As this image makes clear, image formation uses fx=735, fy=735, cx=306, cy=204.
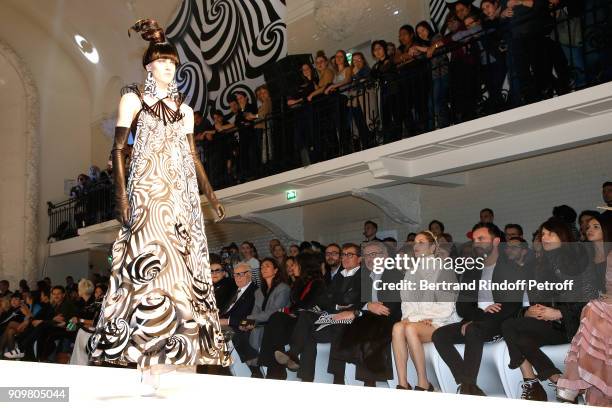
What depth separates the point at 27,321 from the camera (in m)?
12.0

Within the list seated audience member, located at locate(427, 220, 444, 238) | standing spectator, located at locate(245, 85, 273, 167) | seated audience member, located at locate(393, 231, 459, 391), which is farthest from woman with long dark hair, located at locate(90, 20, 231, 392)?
standing spectator, located at locate(245, 85, 273, 167)

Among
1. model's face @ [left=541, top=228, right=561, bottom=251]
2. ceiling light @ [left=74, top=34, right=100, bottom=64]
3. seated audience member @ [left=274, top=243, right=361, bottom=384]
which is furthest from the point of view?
ceiling light @ [left=74, top=34, right=100, bottom=64]

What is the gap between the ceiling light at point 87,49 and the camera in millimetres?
18422

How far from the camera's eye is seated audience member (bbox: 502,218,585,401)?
15.3ft

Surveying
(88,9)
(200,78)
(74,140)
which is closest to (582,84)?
(200,78)

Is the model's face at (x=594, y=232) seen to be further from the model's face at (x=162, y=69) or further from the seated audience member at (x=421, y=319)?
the model's face at (x=162, y=69)

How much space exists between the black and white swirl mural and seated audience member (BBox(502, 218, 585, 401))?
8.85 metres

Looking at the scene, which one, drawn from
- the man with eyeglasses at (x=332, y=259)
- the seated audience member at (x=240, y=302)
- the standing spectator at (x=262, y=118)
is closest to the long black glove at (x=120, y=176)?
the seated audience member at (x=240, y=302)

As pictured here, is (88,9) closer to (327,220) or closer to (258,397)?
(327,220)

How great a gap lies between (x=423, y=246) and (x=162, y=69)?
2486mm

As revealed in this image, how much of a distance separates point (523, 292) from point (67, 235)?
14717mm

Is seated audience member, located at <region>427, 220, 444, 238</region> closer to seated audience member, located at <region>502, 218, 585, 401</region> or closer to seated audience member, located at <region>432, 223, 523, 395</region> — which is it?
seated audience member, located at <region>432, 223, 523, 395</region>

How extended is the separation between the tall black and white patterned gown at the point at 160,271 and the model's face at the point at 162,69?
124 millimetres

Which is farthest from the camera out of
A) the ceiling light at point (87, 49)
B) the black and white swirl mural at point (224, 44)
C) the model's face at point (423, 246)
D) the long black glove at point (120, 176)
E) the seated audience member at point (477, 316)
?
the ceiling light at point (87, 49)
